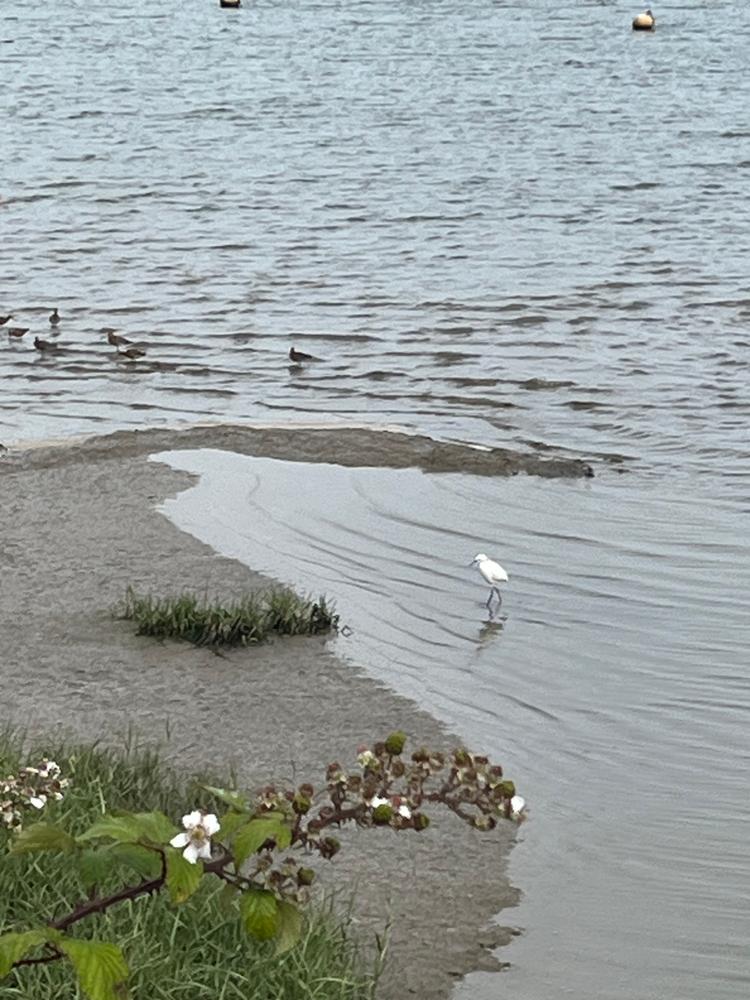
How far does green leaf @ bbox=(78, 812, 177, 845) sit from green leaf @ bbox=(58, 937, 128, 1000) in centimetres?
26

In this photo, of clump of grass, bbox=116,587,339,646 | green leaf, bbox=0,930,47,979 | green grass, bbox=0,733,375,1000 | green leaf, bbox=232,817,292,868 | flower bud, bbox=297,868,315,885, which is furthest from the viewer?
clump of grass, bbox=116,587,339,646

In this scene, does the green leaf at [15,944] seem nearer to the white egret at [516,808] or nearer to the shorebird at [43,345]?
the white egret at [516,808]

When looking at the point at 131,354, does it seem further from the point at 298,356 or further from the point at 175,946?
the point at 175,946

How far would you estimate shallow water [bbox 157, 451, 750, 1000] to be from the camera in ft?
20.4

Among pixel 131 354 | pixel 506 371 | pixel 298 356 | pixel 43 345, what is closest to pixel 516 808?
pixel 506 371

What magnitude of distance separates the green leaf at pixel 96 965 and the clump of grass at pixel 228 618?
4.74m

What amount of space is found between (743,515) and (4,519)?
3.98 metres

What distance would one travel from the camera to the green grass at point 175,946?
197 inches

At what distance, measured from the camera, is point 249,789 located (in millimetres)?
7008

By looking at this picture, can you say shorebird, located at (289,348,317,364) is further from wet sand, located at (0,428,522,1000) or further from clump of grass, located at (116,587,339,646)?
clump of grass, located at (116,587,339,646)

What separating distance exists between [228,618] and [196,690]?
606mm

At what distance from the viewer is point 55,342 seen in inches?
636

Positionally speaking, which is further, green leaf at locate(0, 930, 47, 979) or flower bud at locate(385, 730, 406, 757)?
flower bud at locate(385, 730, 406, 757)

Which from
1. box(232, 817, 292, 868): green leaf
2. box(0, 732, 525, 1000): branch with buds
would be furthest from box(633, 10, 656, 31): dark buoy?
box(232, 817, 292, 868): green leaf
